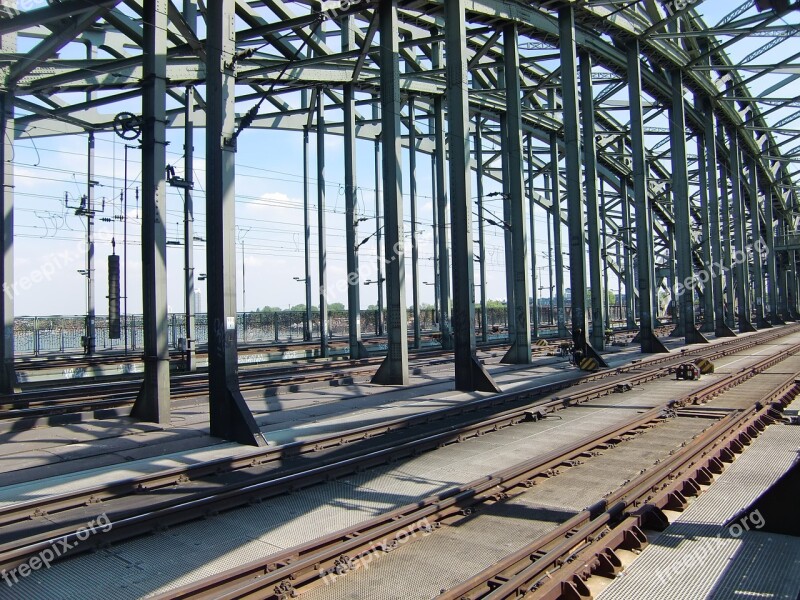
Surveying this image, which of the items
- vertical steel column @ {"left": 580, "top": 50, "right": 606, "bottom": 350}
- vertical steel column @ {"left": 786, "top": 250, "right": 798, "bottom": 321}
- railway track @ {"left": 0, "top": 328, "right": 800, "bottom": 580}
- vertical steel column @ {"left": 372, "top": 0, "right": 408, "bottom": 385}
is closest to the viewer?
railway track @ {"left": 0, "top": 328, "right": 800, "bottom": 580}

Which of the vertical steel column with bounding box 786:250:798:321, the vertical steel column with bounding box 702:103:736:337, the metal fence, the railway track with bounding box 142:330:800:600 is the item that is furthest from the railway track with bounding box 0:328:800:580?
the vertical steel column with bounding box 786:250:798:321

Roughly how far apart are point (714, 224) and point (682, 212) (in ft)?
35.4

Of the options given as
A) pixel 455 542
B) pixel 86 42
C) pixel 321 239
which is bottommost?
pixel 455 542

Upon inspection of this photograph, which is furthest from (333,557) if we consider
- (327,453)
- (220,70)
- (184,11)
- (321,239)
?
(321,239)

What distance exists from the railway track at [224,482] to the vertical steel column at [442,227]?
1610 cm

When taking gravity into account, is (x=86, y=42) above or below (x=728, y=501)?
above

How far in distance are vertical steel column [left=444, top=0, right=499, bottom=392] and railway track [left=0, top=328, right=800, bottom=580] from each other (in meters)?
3.53

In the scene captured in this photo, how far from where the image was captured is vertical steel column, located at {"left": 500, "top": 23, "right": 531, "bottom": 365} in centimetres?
2291

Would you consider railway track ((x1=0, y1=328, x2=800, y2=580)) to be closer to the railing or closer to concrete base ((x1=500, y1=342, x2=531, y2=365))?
concrete base ((x1=500, y1=342, x2=531, y2=365))

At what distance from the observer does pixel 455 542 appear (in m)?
5.80

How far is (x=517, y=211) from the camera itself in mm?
23109

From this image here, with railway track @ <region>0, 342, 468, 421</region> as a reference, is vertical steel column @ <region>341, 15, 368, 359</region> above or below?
above

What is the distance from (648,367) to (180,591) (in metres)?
20.9

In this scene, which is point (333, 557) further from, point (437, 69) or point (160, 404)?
point (437, 69)
